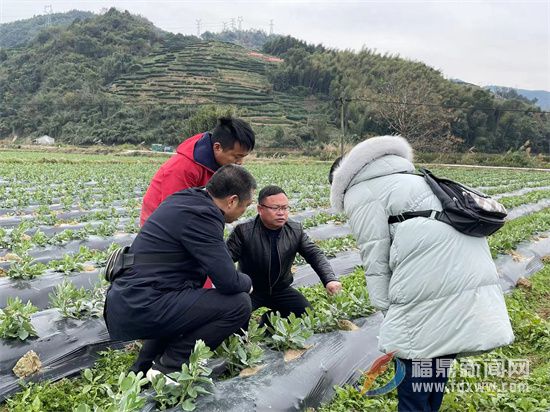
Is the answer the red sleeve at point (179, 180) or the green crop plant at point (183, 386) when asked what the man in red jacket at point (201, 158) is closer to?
the red sleeve at point (179, 180)

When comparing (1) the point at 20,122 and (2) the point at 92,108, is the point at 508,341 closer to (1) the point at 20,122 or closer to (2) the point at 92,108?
(2) the point at 92,108

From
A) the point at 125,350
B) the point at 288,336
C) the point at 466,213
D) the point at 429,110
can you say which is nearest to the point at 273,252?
the point at 288,336

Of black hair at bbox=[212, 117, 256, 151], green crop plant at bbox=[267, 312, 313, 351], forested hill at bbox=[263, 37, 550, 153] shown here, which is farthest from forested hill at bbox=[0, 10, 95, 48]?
green crop plant at bbox=[267, 312, 313, 351]

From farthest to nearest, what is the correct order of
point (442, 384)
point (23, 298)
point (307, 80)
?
point (307, 80) → point (23, 298) → point (442, 384)

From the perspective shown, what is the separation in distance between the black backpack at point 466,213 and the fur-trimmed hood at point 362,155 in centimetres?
29

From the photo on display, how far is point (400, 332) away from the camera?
7.67 feet

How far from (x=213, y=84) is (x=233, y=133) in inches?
2502

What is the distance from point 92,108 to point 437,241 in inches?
2268

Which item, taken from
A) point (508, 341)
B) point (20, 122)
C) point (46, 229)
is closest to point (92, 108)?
point (20, 122)

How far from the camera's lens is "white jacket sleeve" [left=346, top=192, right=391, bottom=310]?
7.79 ft

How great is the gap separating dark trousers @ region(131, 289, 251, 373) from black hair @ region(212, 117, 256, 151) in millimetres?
1081

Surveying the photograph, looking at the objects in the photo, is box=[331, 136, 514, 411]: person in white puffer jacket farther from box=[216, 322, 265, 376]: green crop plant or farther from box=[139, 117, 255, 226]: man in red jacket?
box=[139, 117, 255, 226]: man in red jacket

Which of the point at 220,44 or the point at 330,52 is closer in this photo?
the point at 330,52

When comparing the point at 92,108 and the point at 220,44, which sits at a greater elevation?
the point at 220,44
